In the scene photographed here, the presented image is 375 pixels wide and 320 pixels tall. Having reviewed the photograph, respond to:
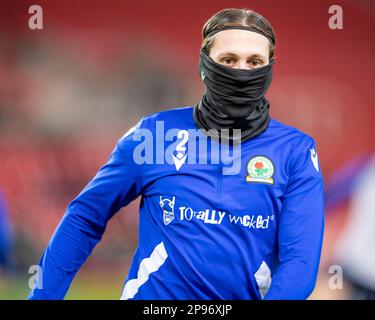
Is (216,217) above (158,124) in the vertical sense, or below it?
below

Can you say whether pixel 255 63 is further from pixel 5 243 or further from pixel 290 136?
pixel 5 243

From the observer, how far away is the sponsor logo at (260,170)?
6.82 feet

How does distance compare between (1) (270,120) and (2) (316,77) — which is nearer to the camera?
(1) (270,120)

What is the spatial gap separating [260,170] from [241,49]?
360mm

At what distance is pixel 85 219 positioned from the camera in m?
2.19

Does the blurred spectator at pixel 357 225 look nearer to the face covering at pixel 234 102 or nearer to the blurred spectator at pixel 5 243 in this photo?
the blurred spectator at pixel 5 243

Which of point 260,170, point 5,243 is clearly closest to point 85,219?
point 260,170

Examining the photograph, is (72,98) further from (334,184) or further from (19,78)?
(334,184)

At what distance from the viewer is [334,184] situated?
4547 millimetres

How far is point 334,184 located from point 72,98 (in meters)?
1.75

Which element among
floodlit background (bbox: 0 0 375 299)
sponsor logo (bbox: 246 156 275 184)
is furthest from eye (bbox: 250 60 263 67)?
floodlit background (bbox: 0 0 375 299)

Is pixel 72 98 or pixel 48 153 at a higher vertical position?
pixel 72 98

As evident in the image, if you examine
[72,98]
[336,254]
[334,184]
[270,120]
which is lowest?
[336,254]
